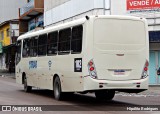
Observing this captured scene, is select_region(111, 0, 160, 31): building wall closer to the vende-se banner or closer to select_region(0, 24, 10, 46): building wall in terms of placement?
the vende-se banner

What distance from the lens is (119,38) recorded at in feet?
50.7

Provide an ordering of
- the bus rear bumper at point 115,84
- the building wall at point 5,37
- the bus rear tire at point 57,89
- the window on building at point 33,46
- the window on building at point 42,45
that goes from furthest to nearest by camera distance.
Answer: the building wall at point 5,37
the window on building at point 33,46
the window on building at point 42,45
the bus rear tire at point 57,89
the bus rear bumper at point 115,84

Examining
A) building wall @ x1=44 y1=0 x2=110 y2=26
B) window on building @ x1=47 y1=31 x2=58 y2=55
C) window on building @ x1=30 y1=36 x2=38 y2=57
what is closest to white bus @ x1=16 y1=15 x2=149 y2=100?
window on building @ x1=47 y1=31 x2=58 y2=55

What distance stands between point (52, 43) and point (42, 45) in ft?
4.35

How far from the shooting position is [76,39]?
52.2ft

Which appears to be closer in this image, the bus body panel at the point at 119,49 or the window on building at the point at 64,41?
the bus body panel at the point at 119,49

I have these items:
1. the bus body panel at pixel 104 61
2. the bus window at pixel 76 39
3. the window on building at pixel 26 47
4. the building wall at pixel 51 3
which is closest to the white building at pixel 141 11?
the building wall at pixel 51 3

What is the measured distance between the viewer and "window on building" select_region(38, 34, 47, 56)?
19.1 m

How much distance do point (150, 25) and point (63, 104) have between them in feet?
48.6

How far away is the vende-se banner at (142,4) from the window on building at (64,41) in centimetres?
1297

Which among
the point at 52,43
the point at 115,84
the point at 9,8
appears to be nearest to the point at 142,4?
the point at 52,43

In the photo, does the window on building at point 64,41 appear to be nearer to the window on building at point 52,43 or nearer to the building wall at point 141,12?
the window on building at point 52,43

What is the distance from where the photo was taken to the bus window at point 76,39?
15.6m

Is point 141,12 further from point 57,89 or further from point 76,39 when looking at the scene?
point 76,39
